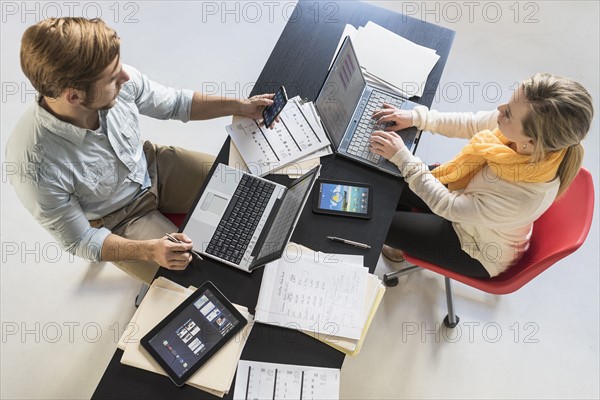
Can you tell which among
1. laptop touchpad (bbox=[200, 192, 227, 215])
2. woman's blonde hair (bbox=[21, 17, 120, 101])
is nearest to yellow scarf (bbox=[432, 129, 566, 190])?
laptop touchpad (bbox=[200, 192, 227, 215])

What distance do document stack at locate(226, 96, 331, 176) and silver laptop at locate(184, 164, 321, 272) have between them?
0.20 feet

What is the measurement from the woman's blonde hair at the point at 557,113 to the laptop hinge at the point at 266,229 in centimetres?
77

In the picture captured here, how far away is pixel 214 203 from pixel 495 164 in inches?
34.9

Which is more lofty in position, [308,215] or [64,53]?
[64,53]

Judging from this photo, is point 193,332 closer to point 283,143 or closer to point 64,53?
point 283,143

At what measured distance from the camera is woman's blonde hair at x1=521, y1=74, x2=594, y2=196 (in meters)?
1.33

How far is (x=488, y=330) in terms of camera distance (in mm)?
2156

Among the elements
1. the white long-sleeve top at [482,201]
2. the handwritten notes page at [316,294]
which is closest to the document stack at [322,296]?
the handwritten notes page at [316,294]

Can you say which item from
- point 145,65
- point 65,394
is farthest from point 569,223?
point 145,65

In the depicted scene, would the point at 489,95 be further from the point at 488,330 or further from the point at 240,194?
the point at 240,194

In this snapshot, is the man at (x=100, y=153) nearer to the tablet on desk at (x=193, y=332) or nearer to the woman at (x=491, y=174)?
the tablet on desk at (x=193, y=332)

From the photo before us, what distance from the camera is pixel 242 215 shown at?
1515 millimetres

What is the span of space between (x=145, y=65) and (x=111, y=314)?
4.53ft

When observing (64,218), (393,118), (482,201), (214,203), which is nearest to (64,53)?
(64,218)
